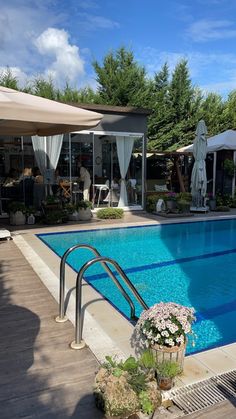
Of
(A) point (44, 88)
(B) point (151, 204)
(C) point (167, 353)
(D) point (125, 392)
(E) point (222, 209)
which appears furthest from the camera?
(A) point (44, 88)

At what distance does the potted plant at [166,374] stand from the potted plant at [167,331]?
3.5 inches

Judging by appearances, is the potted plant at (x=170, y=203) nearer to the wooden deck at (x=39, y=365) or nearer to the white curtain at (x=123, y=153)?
the white curtain at (x=123, y=153)

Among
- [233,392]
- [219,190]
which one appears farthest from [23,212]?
[219,190]

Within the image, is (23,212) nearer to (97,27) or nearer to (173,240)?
(173,240)

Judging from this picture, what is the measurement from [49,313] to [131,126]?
8.43 m

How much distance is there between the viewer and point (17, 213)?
27.7 feet

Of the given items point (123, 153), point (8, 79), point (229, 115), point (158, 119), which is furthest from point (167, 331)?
point (229, 115)

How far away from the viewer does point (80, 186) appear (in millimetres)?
10500

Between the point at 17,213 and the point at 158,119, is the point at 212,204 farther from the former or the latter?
the point at 158,119

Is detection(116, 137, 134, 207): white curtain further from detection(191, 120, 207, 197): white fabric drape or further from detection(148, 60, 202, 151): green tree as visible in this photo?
detection(148, 60, 202, 151): green tree

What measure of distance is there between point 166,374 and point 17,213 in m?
6.95

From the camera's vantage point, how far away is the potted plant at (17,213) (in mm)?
8414

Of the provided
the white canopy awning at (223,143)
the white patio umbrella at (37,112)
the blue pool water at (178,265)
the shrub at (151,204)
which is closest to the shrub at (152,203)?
the shrub at (151,204)

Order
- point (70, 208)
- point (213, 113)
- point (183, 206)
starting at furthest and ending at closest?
point (213, 113), point (183, 206), point (70, 208)
